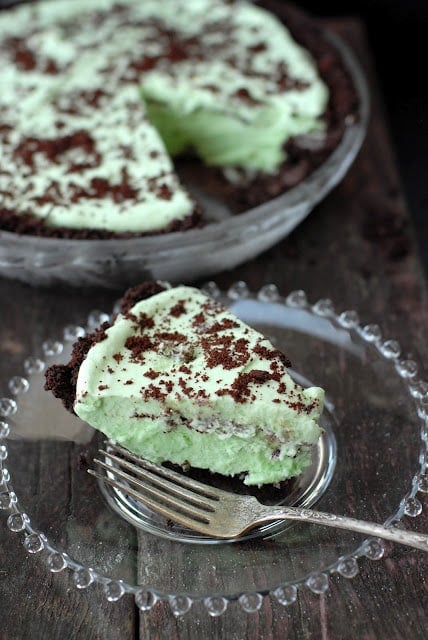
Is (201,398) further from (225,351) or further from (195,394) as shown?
(225,351)

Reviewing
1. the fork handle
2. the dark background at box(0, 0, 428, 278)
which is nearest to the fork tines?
the fork handle

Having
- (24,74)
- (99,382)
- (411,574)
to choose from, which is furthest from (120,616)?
(24,74)

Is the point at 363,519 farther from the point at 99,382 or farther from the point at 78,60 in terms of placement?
the point at 78,60

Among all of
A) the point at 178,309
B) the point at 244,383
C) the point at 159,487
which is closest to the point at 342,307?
the point at 178,309

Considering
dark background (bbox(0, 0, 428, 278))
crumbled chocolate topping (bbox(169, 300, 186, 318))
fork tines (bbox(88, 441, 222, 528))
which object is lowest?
dark background (bbox(0, 0, 428, 278))

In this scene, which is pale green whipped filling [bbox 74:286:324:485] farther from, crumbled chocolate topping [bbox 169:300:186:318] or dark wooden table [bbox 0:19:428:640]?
dark wooden table [bbox 0:19:428:640]

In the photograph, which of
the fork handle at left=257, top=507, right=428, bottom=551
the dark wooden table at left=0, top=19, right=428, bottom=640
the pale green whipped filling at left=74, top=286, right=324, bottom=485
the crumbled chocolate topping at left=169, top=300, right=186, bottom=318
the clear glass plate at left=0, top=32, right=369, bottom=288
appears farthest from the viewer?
the clear glass plate at left=0, top=32, right=369, bottom=288

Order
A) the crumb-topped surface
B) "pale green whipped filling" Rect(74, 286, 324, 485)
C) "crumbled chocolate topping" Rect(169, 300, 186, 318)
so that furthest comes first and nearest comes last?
the crumb-topped surface → "crumbled chocolate topping" Rect(169, 300, 186, 318) → "pale green whipped filling" Rect(74, 286, 324, 485)

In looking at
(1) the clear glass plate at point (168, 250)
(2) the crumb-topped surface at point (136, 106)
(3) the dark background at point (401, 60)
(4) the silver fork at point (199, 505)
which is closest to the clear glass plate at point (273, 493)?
(4) the silver fork at point (199, 505)
